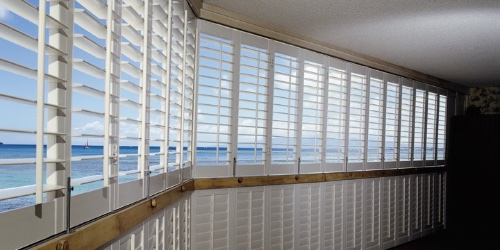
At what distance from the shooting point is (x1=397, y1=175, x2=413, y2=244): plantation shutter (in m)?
5.43

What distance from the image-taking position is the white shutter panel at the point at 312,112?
400 cm

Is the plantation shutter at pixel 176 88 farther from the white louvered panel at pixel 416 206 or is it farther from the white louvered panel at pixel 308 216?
the white louvered panel at pixel 416 206

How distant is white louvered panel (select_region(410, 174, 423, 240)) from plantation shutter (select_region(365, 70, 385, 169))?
0.96 metres

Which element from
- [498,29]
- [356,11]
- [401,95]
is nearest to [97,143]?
[356,11]

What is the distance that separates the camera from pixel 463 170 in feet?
21.0

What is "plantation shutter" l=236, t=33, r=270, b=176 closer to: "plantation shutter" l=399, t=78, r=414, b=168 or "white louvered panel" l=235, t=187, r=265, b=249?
"white louvered panel" l=235, t=187, r=265, b=249

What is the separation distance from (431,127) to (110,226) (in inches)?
216

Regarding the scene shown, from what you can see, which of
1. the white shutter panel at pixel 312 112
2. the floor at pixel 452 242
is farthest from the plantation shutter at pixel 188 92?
the floor at pixel 452 242

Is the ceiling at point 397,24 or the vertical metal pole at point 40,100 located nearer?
the vertical metal pole at point 40,100

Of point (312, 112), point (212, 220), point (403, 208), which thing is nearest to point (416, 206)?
point (403, 208)

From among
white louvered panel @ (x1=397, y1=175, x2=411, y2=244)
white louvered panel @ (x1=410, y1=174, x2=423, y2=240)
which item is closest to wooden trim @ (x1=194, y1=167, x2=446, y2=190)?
white louvered panel @ (x1=397, y1=175, x2=411, y2=244)

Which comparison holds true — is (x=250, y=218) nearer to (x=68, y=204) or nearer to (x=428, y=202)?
(x=68, y=204)

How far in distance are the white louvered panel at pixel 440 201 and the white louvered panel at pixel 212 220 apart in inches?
161

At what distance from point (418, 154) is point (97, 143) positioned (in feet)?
16.9
